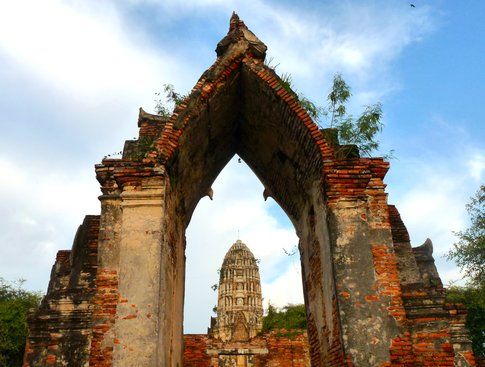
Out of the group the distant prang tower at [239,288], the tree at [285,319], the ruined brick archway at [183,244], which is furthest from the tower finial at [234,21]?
the distant prang tower at [239,288]

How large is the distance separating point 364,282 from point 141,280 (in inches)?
104

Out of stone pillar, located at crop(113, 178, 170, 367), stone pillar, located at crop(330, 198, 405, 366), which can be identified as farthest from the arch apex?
stone pillar, located at crop(330, 198, 405, 366)

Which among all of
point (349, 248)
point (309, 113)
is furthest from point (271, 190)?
point (349, 248)

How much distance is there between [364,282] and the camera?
5.46 metres

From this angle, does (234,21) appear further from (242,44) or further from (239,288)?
(239,288)

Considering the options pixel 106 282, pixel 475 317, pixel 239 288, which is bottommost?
pixel 106 282

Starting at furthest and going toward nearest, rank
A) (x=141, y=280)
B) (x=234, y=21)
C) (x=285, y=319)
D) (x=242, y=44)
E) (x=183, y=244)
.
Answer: (x=285, y=319)
(x=183, y=244)
(x=234, y=21)
(x=242, y=44)
(x=141, y=280)

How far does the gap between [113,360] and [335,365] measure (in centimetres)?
266

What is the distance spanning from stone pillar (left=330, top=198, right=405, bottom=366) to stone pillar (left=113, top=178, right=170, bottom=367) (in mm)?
2132

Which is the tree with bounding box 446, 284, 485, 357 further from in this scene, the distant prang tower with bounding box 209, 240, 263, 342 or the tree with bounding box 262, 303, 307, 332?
the distant prang tower with bounding box 209, 240, 263, 342

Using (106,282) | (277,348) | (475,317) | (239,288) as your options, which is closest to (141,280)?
(106,282)

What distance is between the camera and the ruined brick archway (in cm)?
529

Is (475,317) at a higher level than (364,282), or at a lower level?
higher

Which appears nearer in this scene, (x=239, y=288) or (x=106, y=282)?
(x=106, y=282)
